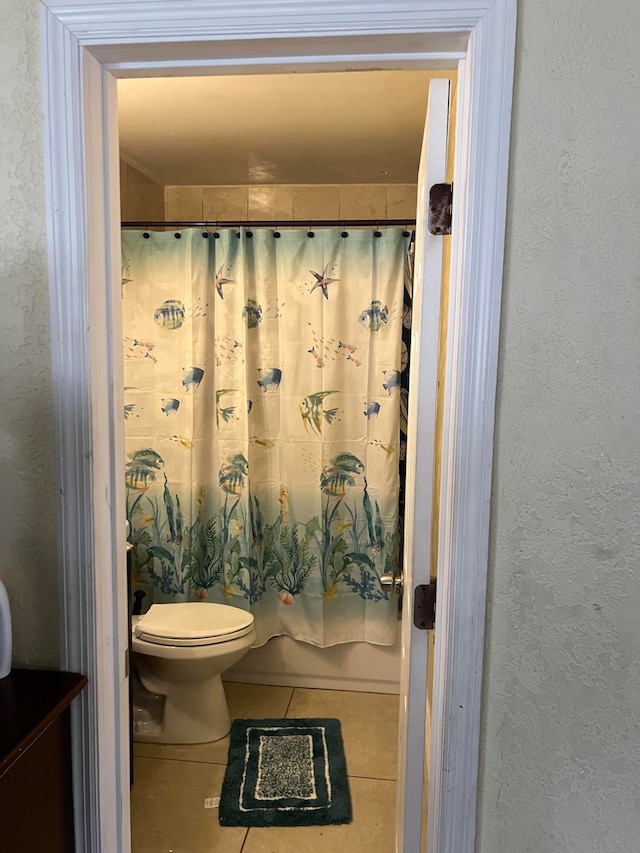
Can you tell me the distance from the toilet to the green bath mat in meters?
0.18

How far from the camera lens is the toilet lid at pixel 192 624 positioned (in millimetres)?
2479

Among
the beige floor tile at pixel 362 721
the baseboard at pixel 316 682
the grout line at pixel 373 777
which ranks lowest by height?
the grout line at pixel 373 777

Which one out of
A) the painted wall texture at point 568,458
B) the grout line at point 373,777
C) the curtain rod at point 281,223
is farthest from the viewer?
the curtain rod at point 281,223

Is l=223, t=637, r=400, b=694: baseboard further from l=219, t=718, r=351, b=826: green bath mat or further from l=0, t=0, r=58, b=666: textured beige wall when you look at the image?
l=0, t=0, r=58, b=666: textured beige wall

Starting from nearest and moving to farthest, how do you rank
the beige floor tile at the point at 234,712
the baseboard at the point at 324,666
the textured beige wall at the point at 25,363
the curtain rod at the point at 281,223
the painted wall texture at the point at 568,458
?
the painted wall texture at the point at 568,458 < the textured beige wall at the point at 25,363 < the beige floor tile at the point at 234,712 < the curtain rod at the point at 281,223 < the baseboard at the point at 324,666

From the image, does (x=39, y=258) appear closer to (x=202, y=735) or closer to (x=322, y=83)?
(x=322, y=83)

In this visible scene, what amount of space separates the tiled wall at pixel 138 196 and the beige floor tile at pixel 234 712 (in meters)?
2.21

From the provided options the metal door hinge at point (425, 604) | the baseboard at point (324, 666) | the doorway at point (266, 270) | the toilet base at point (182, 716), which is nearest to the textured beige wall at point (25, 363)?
the metal door hinge at point (425, 604)

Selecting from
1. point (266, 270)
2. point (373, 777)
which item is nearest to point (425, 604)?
point (373, 777)

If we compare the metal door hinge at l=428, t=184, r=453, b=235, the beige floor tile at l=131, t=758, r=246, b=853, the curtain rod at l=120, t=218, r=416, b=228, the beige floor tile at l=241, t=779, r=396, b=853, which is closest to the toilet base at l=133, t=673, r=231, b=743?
the beige floor tile at l=131, t=758, r=246, b=853

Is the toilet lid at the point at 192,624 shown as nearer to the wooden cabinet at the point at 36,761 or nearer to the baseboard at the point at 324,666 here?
the baseboard at the point at 324,666

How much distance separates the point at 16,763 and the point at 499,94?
1.22m

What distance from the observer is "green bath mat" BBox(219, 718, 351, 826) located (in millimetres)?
2240

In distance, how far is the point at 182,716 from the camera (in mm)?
2635
